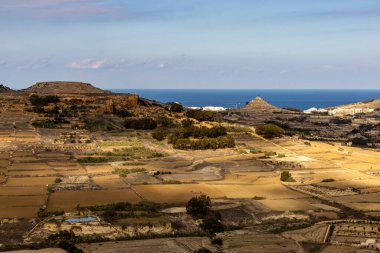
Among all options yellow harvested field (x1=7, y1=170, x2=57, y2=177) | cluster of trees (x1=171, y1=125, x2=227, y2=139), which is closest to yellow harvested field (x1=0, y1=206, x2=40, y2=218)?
yellow harvested field (x1=7, y1=170, x2=57, y2=177)

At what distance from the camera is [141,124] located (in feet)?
289

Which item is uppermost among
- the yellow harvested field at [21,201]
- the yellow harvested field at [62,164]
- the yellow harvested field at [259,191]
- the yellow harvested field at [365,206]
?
the yellow harvested field at [62,164]

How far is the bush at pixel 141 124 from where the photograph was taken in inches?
3469

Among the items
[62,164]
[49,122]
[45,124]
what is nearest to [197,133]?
[62,164]

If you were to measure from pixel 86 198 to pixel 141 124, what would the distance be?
4542cm

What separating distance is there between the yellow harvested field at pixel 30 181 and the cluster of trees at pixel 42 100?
48862mm

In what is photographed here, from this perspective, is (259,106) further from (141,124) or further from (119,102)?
(141,124)

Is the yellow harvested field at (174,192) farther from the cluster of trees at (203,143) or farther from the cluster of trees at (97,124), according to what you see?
the cluster of trees at (97,124)

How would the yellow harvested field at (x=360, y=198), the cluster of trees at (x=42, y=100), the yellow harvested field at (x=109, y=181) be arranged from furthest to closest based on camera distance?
the cluster of trees at (x=42, y=100)
the yellow harvested field at (x=109, y=181)
the yellow harvested field at (x=360, y=198)

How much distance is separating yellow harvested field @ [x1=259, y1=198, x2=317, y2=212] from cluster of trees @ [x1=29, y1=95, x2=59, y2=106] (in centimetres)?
6358

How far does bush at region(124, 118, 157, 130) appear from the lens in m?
88.1

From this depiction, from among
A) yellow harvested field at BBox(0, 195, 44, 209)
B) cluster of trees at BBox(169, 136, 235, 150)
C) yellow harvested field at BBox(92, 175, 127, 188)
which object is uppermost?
cluster of trees at BBox(169, 136, 235, 150)

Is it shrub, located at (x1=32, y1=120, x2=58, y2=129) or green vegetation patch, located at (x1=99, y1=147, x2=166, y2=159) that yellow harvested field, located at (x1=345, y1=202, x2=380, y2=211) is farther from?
shrub, located at (x1=32, y1=120, x2=58, y2=129)

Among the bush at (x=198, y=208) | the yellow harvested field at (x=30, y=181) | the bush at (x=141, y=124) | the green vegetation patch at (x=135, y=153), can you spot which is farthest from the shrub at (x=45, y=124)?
the bush at (x=198, y=208)
